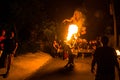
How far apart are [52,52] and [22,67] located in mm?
9051

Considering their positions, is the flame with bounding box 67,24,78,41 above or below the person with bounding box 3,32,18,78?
above

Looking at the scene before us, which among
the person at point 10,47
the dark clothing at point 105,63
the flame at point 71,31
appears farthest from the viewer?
the flame at point 71,31

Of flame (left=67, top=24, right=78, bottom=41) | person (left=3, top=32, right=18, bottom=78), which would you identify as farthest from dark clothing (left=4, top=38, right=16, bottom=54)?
flame (left=67, top=24, right=78, bottom=41)

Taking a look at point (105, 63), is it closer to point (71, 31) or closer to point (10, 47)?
point (10, 47)

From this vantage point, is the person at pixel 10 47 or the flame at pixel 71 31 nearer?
the person at pixel 10 47

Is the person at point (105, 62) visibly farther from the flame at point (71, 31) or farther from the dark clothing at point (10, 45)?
the flame at point (71, 31)

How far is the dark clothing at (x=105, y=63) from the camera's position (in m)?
7.60

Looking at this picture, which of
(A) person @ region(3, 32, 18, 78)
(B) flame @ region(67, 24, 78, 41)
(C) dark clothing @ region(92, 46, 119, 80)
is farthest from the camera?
(B) flame @ region(67, 24, 78, 41)

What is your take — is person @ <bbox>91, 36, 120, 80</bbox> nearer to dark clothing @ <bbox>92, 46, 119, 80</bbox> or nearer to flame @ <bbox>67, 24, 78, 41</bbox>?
dark clothing @ <bbox>92, 46, 119, 80</bbox>

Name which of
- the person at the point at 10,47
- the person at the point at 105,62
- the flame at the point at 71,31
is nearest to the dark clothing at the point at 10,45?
the person at the point at 10,47

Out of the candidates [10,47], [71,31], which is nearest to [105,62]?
[10,47]

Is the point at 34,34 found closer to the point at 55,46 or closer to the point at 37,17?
the point at 37,17

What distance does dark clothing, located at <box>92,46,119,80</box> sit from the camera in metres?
7.60

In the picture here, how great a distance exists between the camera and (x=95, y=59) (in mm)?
7906
